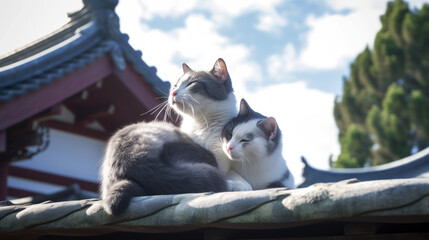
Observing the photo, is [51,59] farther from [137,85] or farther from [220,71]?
[220,71]

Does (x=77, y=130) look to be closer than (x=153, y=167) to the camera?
No

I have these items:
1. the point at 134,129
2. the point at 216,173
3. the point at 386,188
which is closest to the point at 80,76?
the point at 134,129

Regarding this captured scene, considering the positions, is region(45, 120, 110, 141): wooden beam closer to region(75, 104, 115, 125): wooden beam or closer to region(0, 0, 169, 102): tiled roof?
region(75, 104, 115, 125): wooden beam

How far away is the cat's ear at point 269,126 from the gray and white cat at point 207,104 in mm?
283

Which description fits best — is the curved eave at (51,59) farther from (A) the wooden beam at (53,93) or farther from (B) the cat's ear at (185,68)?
(B) the cat's ear at (185,68)

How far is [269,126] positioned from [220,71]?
2.05 feet

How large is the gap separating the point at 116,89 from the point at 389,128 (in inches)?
797

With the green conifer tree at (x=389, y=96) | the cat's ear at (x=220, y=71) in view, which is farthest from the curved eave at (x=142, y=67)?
the green conifer tree at (x=389, y=96)

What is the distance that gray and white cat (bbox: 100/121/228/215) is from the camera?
2.92 m

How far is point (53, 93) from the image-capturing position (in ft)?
20.4

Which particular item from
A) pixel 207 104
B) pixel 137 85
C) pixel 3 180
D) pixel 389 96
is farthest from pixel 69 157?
pixel 389 96

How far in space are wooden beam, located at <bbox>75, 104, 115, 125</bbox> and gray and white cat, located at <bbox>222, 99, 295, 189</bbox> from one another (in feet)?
12.9

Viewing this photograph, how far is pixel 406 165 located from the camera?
6547 mm

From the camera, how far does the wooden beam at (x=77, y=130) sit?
7.77m
